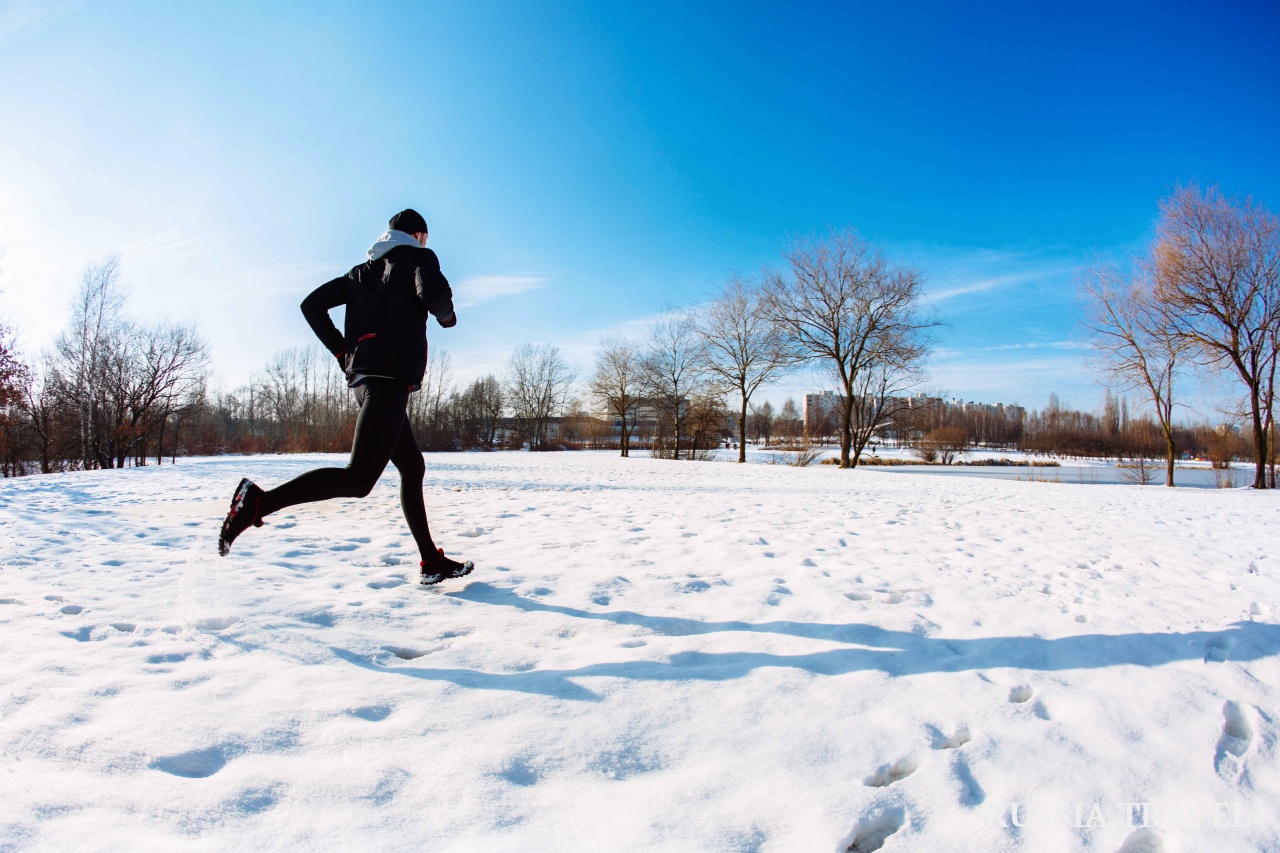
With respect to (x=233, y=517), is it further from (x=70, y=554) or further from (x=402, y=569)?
(x=70, y=554)

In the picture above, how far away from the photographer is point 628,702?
170 cm

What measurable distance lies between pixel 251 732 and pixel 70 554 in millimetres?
3070

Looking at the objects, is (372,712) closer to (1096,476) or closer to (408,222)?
(408,222)

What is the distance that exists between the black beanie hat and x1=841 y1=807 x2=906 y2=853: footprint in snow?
10.4 ft

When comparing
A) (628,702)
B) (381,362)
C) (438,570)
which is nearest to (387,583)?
(438,570)

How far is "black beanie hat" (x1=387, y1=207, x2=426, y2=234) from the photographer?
9.65 ft

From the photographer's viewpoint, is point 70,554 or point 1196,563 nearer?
point 70,554

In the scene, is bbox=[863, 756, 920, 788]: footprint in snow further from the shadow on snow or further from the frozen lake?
the frozen lake

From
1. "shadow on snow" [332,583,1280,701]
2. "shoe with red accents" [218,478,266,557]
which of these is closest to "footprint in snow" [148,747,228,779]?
"shadow on snow" [332,583,1280,701]

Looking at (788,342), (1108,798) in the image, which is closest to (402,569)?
(1108,798)

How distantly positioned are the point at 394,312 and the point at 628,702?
6.86 ft

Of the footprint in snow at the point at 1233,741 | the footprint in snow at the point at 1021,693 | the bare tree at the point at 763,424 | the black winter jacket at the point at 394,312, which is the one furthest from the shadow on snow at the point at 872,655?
the bare tree at the point at 763,424

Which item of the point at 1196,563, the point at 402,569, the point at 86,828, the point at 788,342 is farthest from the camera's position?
the point at 788,342

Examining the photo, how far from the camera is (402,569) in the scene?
3207 millimetres
